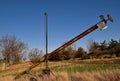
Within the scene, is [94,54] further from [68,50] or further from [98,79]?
[98,79]

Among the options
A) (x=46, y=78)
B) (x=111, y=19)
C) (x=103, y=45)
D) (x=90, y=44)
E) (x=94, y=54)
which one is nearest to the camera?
(x=111, y=19)

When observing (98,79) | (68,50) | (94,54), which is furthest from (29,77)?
(68,50)

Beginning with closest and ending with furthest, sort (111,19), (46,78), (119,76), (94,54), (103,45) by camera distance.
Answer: (119,76) < (111,19) < (46,78) < (94,54) < (103,45)

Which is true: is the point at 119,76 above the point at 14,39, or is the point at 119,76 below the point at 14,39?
below

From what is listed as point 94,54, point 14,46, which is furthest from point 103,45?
point 14,46

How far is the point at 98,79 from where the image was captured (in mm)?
7844

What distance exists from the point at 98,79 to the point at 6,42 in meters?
51.6

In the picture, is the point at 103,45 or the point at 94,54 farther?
the point at 103,45

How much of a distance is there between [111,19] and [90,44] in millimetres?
48220

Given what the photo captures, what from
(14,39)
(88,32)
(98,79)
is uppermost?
(14,39)

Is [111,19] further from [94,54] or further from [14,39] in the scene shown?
[14,39]

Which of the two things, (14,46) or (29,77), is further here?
(14,46)

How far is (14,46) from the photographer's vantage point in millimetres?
57375

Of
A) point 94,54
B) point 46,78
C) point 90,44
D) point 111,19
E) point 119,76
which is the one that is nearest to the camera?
point 119,76
